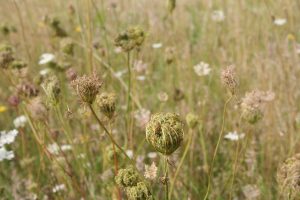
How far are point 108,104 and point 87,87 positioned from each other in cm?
13

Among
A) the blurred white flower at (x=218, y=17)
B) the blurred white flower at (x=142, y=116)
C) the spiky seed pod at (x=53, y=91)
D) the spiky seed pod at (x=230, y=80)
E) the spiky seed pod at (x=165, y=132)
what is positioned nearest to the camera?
the spiky seed pod at (x=165, y=132)

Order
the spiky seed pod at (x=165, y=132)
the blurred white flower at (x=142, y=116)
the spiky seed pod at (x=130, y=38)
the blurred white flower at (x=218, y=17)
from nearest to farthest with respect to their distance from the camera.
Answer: the spiky seed pod at (x=165, y=132) < the spiky seed pod at (x=130, y=38) < the blurred white flower at (x=142, y=116) < the blurred white flower at (x=218, y=17)

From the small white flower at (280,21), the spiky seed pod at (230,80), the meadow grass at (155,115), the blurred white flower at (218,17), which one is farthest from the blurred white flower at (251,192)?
the blurred white flower at (218,17)

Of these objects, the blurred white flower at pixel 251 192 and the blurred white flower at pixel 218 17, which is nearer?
the blurred white flower at pixel 251 192

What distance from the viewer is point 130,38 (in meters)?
1.68

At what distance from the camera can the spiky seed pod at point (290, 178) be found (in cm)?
109

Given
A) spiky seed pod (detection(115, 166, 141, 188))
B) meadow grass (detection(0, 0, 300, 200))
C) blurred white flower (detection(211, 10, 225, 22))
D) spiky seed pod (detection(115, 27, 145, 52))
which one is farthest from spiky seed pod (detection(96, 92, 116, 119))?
blurred white flower (detection(211, 10, 225, 22))

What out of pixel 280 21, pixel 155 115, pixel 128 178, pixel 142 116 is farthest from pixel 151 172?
→ pixel 280 21

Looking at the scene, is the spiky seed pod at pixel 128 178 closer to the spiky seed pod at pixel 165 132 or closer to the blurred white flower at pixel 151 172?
the blurred white flower at pixel 151 172

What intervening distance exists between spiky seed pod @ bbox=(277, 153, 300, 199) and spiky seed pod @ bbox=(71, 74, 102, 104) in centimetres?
53

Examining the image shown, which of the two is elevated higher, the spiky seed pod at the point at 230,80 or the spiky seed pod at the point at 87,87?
the spiky seed pod at the point at 230,80

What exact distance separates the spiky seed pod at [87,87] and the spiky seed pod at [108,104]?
97 millimetres

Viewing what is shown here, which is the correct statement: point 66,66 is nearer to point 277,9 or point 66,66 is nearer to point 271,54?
point 271,54

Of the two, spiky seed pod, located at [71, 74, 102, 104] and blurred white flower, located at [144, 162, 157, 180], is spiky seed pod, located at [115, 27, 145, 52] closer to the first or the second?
spiky seed pod, located at [71, 74, 102, 104]
